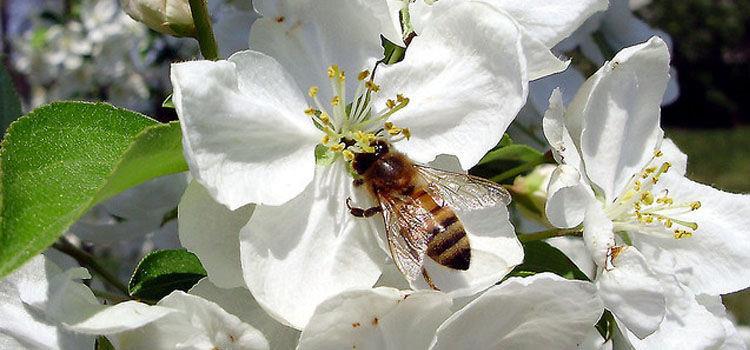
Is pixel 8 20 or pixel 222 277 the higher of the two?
pixel 222 277

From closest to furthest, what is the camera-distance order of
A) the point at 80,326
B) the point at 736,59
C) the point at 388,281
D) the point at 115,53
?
the point at 80,326 → the point at 388,281 → the point at 115,53 → the point at 736,59

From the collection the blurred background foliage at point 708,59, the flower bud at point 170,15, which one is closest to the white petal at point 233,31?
the flower bud at point 170,15

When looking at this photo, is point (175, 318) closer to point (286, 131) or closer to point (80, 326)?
point (80, 326)

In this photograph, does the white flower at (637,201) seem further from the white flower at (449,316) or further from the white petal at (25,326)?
the white petal at (25,326)

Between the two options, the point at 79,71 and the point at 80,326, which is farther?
the point at 79,71

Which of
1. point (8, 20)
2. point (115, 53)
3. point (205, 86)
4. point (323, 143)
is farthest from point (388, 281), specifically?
point (8, 20)

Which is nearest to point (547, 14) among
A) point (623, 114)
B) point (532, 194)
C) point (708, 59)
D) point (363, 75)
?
point (623, 114)
